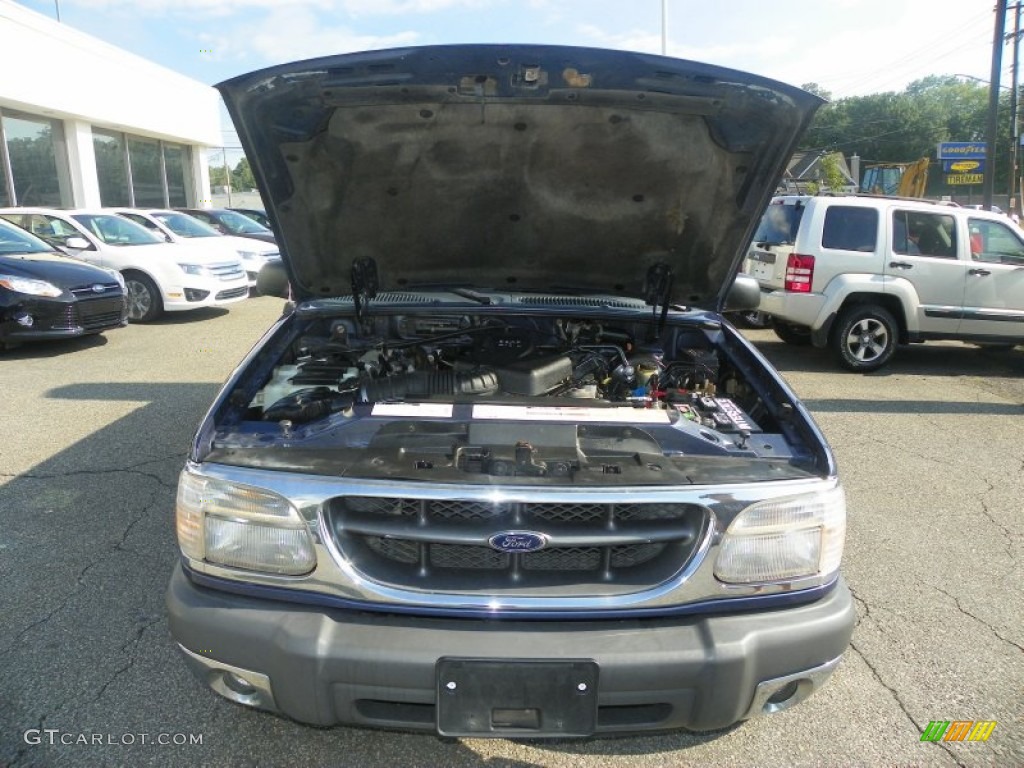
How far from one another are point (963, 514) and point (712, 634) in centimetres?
311

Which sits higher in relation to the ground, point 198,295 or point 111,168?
point 111,168

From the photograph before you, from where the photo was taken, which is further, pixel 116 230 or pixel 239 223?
pixel 239 223

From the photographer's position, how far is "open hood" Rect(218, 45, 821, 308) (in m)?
2.27

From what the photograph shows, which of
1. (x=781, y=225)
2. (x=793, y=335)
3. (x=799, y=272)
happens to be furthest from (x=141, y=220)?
(x=793, y=335)

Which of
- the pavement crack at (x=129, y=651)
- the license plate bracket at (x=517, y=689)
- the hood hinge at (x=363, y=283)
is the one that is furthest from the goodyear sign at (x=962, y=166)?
the pavement crack at (x=129, y=651)

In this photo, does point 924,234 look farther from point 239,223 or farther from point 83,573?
point 239,223

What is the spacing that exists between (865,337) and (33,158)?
1868 centimetres

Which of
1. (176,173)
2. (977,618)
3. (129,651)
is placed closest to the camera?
(129,651)

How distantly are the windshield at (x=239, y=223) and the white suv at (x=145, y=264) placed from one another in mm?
4745

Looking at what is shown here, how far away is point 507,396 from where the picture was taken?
264cm

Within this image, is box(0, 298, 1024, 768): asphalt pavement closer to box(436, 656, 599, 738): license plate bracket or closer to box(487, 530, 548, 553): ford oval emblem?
box(436, 656, 599, 738): license plate bracket

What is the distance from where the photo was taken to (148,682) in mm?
2445

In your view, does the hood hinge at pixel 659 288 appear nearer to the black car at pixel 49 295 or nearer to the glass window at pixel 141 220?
the black car at pixel 49 295

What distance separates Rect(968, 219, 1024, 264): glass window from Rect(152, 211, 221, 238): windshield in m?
11.2
